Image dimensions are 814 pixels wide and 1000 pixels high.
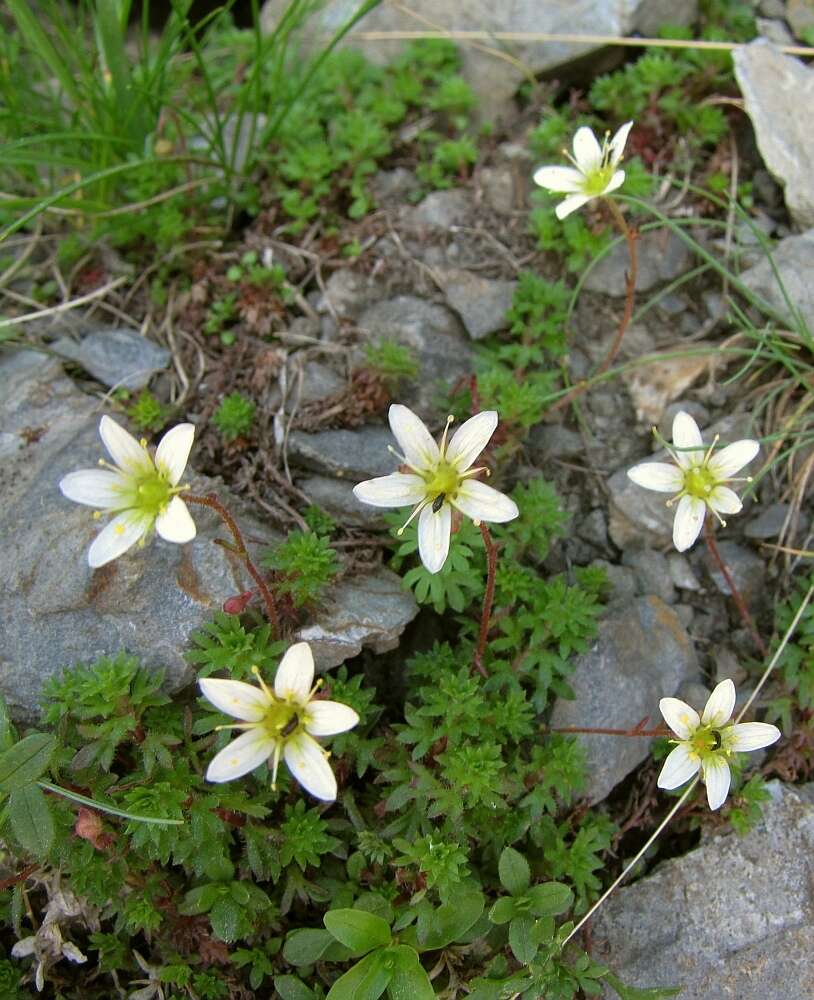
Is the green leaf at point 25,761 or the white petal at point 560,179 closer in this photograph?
the green leaf at point 25,761

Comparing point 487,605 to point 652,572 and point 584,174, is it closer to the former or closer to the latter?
point 652,572

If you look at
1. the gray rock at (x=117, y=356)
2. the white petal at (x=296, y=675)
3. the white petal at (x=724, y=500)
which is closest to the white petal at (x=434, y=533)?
the white petal at (x=296, y=675)

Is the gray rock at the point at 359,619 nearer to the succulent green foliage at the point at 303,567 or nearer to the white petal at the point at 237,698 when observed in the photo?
the succulent green foliage at the point at 303,567

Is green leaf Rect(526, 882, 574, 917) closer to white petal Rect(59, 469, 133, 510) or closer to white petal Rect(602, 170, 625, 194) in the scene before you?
white petal Rect(59, 469, 133, 510)

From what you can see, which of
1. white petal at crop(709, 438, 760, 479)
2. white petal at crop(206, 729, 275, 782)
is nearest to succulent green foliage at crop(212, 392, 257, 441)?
white petal at crop(206, 729, 275, 782)

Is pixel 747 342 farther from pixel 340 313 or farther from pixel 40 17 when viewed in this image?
pixel 40 17

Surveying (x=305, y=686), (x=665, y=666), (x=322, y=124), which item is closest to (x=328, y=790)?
(x=305, y=686)
